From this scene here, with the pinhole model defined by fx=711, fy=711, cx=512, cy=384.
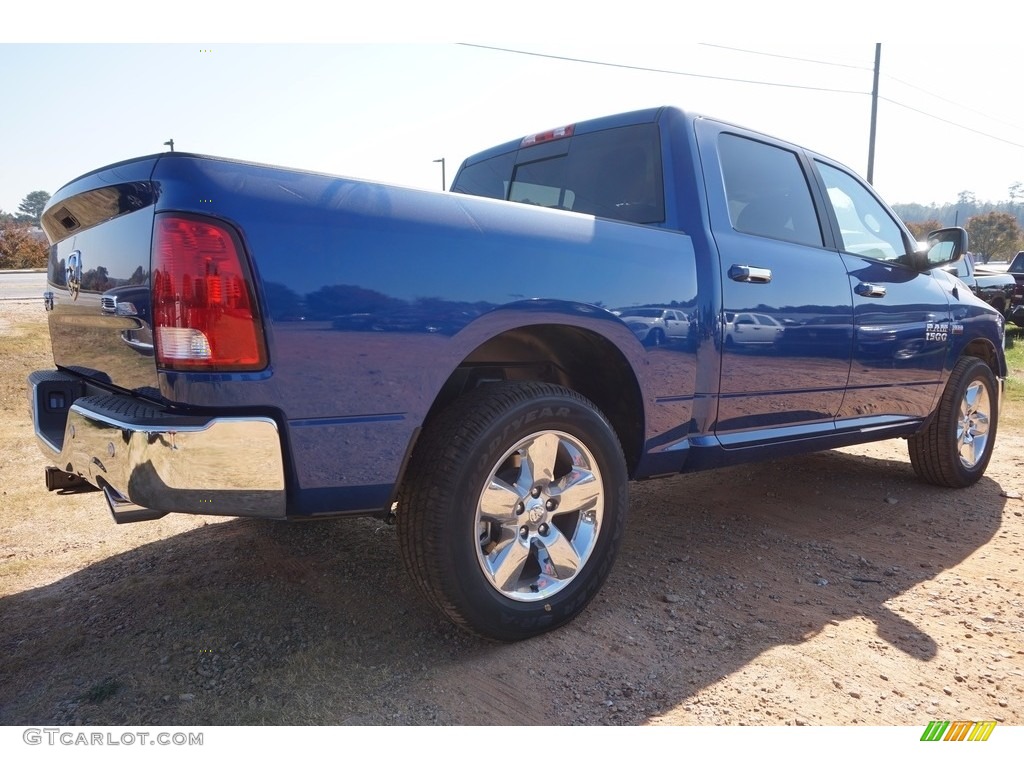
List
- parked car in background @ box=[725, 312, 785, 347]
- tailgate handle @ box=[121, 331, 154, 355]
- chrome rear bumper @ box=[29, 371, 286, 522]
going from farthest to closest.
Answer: parked car in background @ box=[725, 312, 785, 347] < tailgate handle @ box=[121, 331, 154, 355] < chrome rear bumper @ box=[29, 371, 286, 522]

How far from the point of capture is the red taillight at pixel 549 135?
343 centimetres

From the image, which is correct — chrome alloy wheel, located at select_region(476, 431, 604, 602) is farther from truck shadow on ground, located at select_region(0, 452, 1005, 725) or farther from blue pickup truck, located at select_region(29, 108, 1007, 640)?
truck shadow on ground, located at select_region(0, 452, 1005, 725)

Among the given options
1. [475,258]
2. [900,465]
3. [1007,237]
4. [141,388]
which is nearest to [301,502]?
[141,388]

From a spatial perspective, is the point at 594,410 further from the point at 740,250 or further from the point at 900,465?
the point at 900,465

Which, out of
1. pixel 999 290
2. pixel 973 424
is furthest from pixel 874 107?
pixel 973 424

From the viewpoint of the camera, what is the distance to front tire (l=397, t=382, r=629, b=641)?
2.16 meters

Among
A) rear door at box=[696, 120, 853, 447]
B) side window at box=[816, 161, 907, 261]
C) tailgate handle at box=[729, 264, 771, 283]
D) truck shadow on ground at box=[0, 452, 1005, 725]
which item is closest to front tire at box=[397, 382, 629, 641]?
truck shadow on ground at box=[0, 452, 1005, 725]

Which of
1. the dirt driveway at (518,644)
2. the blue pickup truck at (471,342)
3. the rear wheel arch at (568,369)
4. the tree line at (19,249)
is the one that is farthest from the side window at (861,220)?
the tree line at (19,249)

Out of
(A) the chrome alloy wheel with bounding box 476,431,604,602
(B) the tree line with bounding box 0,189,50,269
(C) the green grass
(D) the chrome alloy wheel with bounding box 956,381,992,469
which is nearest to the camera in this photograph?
(A) the chrome alloy wheel with bounding box 476,431,604,602

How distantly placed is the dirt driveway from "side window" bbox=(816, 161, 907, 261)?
1512 mm

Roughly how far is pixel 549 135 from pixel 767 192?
109cm

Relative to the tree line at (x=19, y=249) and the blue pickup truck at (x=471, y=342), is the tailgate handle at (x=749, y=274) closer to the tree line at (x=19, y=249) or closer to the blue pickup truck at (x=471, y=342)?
the blue pickup truck at (x=471, y=342)

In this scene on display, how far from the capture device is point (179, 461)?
1.79 metres

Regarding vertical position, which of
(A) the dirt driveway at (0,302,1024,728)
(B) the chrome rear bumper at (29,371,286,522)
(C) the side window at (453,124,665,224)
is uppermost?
(C) the side window at (453,124,665,224)
